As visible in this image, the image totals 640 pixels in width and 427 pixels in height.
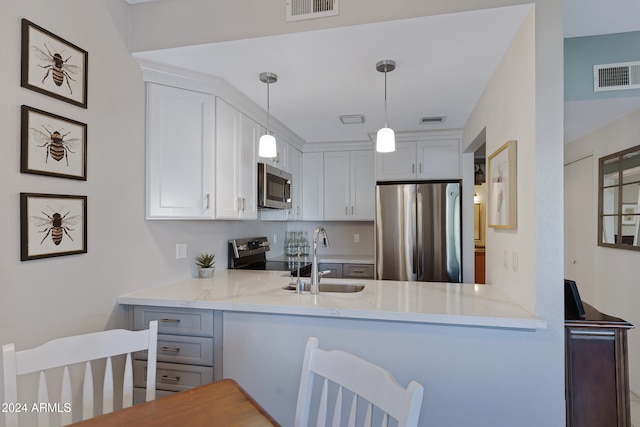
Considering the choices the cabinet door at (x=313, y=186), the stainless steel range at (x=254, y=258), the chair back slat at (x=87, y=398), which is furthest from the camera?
the cabinet door at (x=313, y=186)

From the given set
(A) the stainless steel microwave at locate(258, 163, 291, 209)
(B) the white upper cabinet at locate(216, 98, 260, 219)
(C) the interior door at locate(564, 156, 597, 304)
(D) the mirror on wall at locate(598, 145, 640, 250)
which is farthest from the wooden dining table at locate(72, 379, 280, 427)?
(C) the interior door at locate(564, 156, 597, 304)

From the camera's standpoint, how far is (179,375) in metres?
1.92

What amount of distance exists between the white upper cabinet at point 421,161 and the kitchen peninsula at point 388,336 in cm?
177

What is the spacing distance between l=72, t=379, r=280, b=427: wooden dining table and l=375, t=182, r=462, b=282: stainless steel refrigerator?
8.62 ft

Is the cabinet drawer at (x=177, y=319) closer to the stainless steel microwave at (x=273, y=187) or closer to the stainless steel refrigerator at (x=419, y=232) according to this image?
the stainless steel microwave at (x=273, y=187)

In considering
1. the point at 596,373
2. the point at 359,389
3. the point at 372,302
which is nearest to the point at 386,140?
the point at 372,302

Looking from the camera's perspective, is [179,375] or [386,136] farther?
[386,136]

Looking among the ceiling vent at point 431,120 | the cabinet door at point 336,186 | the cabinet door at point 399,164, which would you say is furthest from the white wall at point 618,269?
the cabinet door at point 336,186

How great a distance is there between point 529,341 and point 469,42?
1466 mm

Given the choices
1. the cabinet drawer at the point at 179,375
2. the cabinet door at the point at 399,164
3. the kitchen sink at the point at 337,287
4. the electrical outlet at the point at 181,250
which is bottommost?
the cabinet drawer at the point at 179,375

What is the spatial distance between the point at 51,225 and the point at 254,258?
211cm

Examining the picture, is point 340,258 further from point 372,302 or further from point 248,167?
point 372,302

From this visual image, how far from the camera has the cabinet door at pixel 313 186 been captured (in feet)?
14.0

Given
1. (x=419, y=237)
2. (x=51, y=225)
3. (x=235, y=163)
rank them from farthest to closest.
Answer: (x=419, y=237)
(x=235, y=163)
(x=51, y=225)
